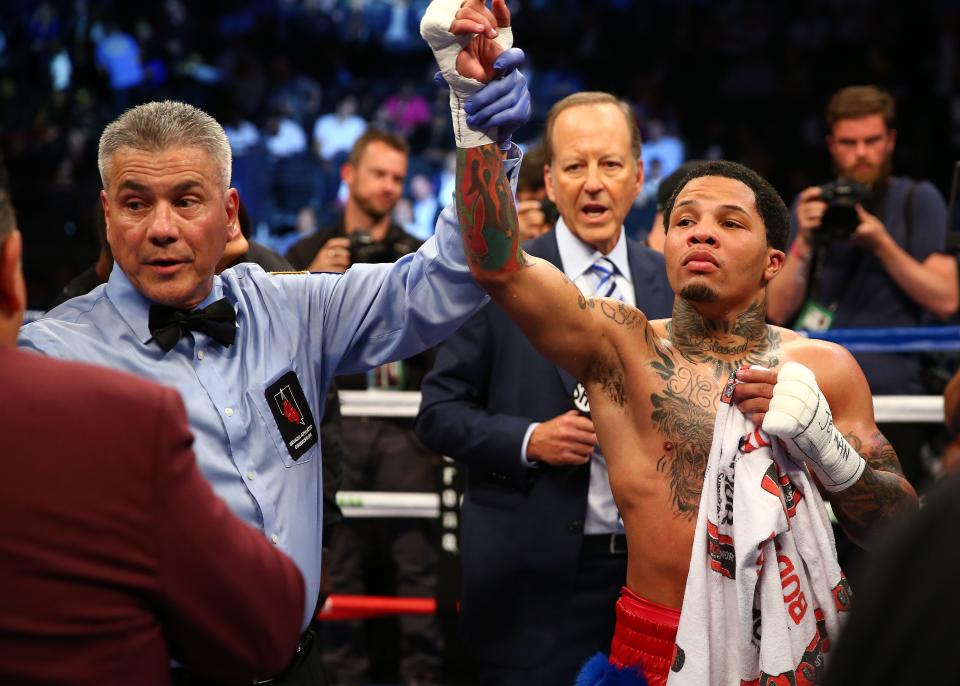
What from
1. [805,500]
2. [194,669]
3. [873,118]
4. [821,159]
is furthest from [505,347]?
[821,159]

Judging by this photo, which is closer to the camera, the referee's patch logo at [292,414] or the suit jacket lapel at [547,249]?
the referee's patch logo at [292,414]

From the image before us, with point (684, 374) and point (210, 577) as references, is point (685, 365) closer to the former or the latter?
point (684, 374)

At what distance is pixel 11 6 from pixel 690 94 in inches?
221

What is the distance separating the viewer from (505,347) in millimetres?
2666

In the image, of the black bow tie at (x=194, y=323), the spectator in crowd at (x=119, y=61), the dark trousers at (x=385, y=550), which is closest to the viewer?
the black bow tie at (x=194, y=323)

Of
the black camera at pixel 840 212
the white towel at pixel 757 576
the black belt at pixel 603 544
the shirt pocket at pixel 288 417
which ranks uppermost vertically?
the black camera at pixel 840 212

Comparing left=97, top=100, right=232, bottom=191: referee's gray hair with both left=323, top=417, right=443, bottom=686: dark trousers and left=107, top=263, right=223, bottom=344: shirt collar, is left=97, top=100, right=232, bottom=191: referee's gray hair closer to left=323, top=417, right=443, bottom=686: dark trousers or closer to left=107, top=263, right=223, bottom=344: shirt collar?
left=107, top=263, right=223, bottom=344: shirt collar

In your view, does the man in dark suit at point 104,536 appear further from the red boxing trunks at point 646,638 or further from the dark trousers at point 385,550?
the dark trousers at point 385,550

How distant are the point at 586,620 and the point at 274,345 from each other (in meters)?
1.03

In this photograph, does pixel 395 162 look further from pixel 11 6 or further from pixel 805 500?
pixel 11 6

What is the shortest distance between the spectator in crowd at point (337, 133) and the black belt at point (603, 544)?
671cm

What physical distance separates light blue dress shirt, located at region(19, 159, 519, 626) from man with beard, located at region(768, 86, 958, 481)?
1954mm

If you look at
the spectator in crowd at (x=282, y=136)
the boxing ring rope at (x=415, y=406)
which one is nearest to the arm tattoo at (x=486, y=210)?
the boxing ring rope at (x=415, y=406)

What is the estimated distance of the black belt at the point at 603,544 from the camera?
2.51 metres
